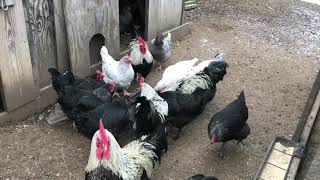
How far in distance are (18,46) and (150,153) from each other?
7.31 feet

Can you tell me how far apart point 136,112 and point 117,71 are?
46.4 inches

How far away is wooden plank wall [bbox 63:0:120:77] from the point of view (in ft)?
17.1

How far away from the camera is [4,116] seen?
16.0 feet

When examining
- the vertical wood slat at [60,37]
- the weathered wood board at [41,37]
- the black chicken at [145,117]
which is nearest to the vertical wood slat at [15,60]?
the weathered wood board at [41,37]

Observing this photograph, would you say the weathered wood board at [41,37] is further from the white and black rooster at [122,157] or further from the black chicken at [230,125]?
the black chicken at [230,125]

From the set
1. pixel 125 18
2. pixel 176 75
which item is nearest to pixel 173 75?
pixel 176 75

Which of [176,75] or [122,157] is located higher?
[176,75]

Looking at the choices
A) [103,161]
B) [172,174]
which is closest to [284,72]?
[172,174]

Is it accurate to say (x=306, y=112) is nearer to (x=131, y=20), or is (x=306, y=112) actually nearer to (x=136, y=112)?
(x=136, y=112)

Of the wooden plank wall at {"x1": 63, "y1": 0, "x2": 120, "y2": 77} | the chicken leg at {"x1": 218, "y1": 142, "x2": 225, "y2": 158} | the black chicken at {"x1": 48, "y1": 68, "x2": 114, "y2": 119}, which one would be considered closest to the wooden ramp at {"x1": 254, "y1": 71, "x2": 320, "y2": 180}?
the chicken leg at {"x1": 218, "y1": 142, "x2": 225, "y2": 158}

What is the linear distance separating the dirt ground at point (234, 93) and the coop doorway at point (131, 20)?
92 centimetres

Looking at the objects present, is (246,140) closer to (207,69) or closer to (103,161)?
(207,69)

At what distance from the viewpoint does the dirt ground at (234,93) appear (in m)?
4.52

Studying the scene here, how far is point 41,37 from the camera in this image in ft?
16.4
